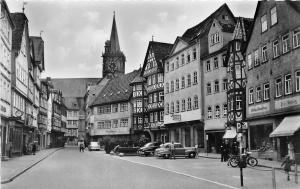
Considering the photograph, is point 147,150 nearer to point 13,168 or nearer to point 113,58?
point 13,168

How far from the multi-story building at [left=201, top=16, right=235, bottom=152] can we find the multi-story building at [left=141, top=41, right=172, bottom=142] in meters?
14.1

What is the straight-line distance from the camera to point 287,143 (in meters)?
31.3

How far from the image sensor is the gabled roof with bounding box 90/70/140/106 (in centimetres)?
8136

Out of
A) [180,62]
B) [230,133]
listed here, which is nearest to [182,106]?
[180,62]

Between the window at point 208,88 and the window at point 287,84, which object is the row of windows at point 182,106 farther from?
the window at point 287,84

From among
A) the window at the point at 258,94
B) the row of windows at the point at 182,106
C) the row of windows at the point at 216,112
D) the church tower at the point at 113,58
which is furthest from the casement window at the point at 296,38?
the church tower at the point at 113,58

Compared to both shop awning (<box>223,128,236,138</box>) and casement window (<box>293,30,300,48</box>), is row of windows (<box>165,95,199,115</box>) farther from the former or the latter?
casement window (<box>293,30,300,48</box>)

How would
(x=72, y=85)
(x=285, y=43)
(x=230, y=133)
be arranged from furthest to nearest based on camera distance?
(x=72, y=85)
(x=230, y=133)
(x=285, y=43)

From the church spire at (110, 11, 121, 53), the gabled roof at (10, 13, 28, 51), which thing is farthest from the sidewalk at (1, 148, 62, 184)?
A: the church spire at (110, 11, 121, 53)

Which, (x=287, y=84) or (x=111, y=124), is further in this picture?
(x=111, y=124)

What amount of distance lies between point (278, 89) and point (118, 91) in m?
54.6

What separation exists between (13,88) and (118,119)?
144 ft

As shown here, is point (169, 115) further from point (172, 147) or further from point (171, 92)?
point (172, 147)

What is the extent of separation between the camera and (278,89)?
32469 millimetres
